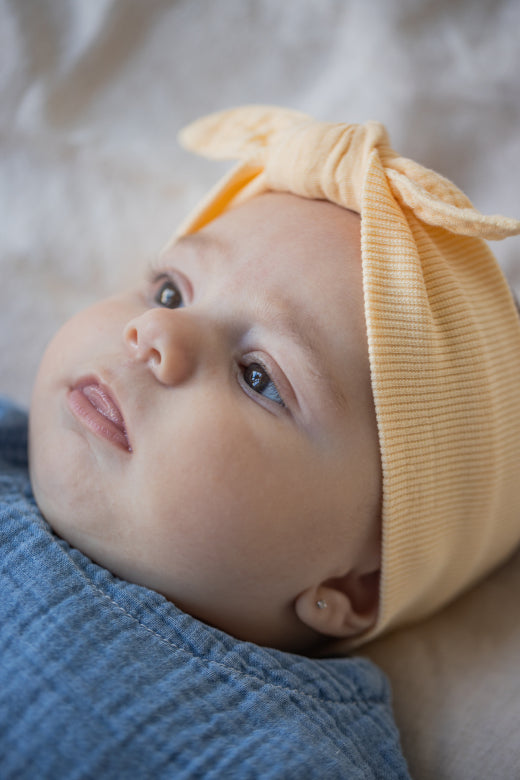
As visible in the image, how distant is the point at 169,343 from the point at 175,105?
0.88 metres

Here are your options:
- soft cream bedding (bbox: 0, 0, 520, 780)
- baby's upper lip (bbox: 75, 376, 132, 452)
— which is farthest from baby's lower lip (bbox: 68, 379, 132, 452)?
soft cream bedding (bbox: 0, 0, 520, 780)

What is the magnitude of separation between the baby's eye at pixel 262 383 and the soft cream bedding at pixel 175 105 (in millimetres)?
602

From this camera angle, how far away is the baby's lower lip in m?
1.10

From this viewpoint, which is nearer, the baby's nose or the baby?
the baby

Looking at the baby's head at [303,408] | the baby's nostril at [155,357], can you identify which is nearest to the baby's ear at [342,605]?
the baby's head at [303,408]

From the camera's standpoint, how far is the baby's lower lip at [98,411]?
110cm

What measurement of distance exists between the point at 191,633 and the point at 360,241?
0.65 meters

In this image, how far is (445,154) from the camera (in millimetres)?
1557

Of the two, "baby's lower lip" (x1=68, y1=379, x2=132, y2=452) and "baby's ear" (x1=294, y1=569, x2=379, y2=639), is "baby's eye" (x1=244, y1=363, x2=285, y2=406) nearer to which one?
"baby's lower lip" (x1=68, y1=379, x2=132, y2=452)

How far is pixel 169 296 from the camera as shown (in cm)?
127

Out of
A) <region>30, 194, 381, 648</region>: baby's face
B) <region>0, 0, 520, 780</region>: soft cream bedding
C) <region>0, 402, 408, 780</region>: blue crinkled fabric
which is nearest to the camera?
<region>0, 402, 408, 780</region>: blue crinkled fabric

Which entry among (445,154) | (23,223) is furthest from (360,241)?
(23,223)

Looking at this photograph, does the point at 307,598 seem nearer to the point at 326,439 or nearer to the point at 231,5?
the point at 326,439

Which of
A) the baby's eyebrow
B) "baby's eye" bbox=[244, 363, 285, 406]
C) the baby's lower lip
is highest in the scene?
the baby's eyebrow
